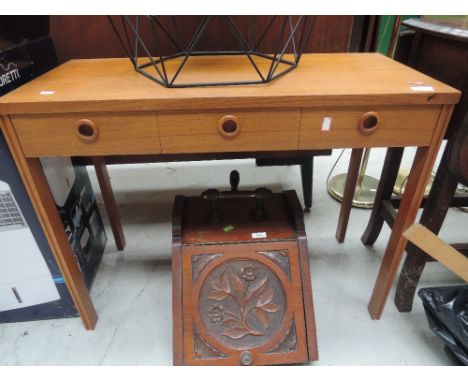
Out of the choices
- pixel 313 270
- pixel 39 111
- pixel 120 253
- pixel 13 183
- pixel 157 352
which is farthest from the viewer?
pixel 120 253

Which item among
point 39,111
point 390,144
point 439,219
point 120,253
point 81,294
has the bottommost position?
point 120,253

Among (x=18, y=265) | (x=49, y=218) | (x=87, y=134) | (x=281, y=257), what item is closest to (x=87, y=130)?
(x=87, y=134)

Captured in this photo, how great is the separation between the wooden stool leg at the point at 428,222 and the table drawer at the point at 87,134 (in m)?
0.72

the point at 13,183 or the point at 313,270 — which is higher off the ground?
the point at 13,183

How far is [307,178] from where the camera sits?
149 cm

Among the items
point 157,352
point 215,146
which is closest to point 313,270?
point 157,352

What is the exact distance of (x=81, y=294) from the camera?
38.7 inches

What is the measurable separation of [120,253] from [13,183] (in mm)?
591

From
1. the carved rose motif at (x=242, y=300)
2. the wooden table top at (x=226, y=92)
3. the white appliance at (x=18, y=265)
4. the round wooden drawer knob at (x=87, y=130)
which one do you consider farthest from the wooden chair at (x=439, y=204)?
the white appliance at (x=18, y=265)

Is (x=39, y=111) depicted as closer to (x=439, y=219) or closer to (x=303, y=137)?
(x=303, y=137)

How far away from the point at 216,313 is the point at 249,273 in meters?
0.14

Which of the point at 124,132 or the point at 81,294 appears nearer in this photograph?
the point at 124,132

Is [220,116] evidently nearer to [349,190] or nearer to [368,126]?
[368,126]

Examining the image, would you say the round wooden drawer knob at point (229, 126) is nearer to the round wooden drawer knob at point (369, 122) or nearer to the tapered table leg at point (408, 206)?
the round wooden drawer knob at point (369, 122)
